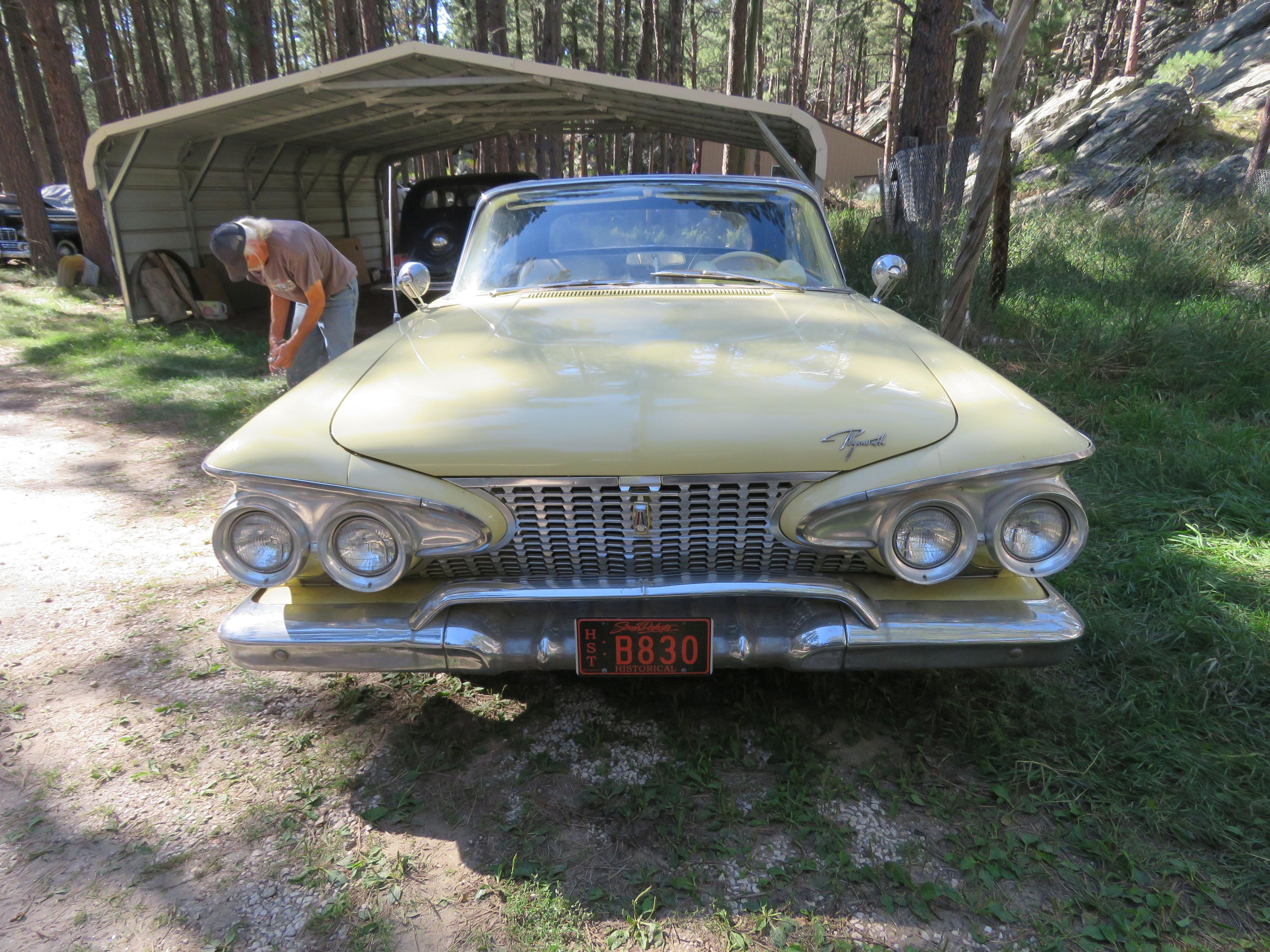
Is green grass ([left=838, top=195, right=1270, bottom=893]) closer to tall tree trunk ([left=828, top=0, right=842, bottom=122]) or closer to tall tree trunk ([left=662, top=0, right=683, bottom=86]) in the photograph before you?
tall tree trunk ([left=662, top=0, right=683, bottom=86])

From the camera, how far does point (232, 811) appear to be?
90.8 inches

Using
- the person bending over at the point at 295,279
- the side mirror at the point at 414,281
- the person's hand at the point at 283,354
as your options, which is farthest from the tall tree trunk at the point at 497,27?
the side mirror at the point at 414,281

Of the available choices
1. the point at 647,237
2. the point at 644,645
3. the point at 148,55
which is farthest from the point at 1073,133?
the point at 644,645

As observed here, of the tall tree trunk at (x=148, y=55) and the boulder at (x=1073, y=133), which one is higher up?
the tall tree trunk at (x=148, y=55)

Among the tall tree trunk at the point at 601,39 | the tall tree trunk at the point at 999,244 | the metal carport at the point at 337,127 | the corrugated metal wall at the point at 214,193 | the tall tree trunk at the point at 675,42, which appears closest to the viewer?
the tall tree trunk at the point at 999,244

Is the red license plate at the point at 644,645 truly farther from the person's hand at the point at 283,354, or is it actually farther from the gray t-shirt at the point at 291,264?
the gray t-shirt at the point at 291,264

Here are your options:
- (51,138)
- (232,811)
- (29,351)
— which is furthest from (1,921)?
(51,138)

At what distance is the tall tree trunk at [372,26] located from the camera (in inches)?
642

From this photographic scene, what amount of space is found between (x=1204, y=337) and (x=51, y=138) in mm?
28061

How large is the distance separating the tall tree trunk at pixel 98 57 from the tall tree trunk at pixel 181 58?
3.99 meters

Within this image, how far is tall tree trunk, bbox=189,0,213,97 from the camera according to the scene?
22156mm

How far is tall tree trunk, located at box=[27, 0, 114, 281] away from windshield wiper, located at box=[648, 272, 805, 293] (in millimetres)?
11324

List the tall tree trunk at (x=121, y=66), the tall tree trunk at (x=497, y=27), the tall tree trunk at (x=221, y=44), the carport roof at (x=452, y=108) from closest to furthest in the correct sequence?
1. the carport roof at (x=452, y=108)
2. the tall tree trunk at (x=221, y=44)
3. the tall tree trunk at (x=497, y=27)
4. the tall tree trunk at (x=121, y=66)

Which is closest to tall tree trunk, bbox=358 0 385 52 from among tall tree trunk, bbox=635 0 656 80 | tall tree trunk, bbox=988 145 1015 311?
tall tree trunk, bbox=635 0 656 80
